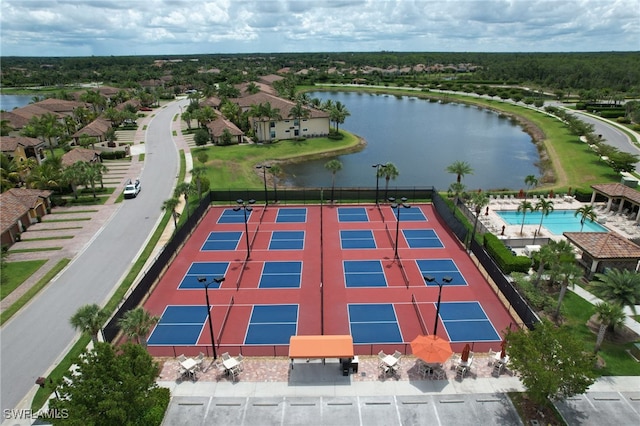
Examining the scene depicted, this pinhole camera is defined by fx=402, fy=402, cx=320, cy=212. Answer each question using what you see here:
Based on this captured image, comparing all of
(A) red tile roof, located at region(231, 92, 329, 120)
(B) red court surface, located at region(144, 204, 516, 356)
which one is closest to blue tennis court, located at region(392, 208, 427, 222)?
(B) red court surface, located at region(144, 204, 516, 356)

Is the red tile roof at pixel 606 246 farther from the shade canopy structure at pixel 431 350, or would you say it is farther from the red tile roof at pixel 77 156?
the red tile roof at pixel 77 156

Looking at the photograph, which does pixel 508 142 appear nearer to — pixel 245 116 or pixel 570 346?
pixel 245 116

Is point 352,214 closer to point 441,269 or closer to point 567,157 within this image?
point 441,269

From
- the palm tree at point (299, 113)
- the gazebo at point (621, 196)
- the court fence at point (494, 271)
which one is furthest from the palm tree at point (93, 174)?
the gazebo at point (621, 196)

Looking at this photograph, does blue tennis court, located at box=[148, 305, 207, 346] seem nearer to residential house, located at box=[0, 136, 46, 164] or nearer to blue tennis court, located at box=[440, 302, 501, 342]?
blue tennis court, located at box=[440, 302, 501, 342]

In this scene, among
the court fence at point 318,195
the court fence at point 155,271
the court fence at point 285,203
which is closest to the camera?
the court fence at point 155,271

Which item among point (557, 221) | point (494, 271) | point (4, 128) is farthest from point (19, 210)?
point (557, 221)
